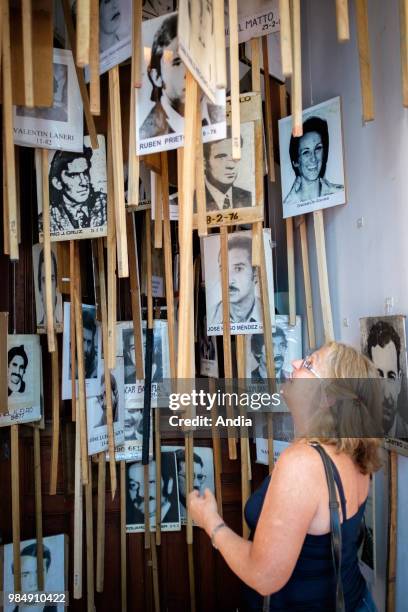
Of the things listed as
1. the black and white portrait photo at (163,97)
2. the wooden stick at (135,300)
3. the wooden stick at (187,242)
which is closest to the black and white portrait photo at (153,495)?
the wooden stick at (135,300)

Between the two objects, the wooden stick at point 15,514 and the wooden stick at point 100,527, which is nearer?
the wooden stick at point 15,514

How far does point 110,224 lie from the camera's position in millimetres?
1813

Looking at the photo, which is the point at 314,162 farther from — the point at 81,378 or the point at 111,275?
the point at 81,378

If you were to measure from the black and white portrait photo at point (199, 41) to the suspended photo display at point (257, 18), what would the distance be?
496mm

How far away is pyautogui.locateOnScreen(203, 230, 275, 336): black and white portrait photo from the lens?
1.86 metres

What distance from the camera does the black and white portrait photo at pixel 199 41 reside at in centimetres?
113

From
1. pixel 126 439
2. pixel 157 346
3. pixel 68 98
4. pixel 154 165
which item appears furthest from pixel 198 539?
pixel 68 98

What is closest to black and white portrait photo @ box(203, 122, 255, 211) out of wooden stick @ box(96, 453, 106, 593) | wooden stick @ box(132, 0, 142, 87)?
wooden stick @ box(132, 0, 142, 87)

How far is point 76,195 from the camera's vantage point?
1851 millimetres

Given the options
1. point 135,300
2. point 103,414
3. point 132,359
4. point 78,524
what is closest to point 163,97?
point 135,300

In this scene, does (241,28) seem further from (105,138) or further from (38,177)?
(38,177)

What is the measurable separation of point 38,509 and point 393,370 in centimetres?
149

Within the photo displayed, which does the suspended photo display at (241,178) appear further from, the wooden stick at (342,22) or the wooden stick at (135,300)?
the wooden stick at (342,22)

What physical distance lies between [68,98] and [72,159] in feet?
0.66
